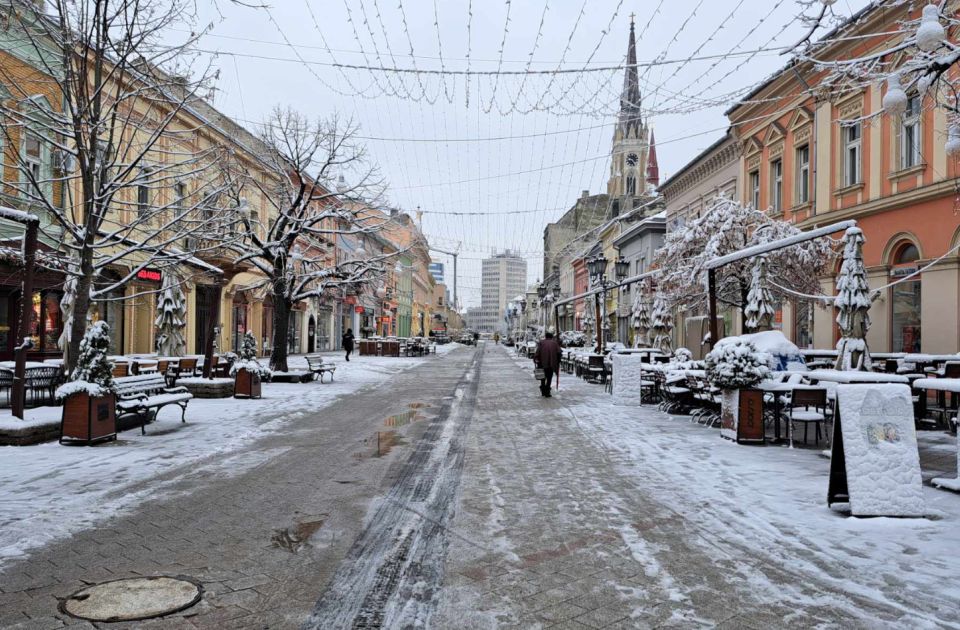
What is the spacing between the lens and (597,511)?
241 inches

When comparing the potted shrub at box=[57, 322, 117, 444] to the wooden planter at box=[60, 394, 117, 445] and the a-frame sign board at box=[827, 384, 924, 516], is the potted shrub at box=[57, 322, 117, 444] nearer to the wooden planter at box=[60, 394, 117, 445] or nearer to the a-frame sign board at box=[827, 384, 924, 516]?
the wooden planter at box=[60, 394, 117, 445]

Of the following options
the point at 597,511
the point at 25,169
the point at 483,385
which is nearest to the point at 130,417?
the point at 25,169

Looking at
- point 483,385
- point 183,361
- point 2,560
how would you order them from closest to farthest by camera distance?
point 2,560
point 183,361
point 483,385

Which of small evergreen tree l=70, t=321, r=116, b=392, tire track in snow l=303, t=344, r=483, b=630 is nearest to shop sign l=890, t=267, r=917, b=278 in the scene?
tire track in snow l=303, t=344, r=483, b=630

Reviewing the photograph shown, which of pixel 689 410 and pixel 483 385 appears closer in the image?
pixel 689 410

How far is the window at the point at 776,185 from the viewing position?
79.2 feet

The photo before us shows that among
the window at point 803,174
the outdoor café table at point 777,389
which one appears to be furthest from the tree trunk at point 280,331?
the window at point 803,174

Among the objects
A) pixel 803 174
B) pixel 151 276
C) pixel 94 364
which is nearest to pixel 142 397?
pixel 94 364

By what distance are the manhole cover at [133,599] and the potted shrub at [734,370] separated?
765 centimetres

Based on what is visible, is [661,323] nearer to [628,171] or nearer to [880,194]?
[880,194]

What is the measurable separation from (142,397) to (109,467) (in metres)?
3.36

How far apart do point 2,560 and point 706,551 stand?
16.2 ft

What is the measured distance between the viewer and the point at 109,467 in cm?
793

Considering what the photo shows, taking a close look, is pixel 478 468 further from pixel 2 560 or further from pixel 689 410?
pixel 689 410
